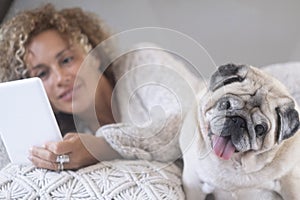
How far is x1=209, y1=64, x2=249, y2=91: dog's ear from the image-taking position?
2.45ft

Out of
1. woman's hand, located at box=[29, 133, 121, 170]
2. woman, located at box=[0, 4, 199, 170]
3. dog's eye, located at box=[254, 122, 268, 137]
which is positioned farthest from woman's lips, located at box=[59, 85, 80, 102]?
dog's eye, located at box=[254, 122, 268, 137]

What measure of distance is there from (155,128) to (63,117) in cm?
24

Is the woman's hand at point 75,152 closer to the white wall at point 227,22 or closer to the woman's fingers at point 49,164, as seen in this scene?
the woman's fingers at point 49,164

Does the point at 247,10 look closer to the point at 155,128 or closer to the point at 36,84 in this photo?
the point at 155,128

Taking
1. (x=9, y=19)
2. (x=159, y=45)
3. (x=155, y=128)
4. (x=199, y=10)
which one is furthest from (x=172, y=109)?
(x=9, y=19)

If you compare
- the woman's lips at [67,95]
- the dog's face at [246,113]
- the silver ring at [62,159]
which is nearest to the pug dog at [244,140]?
the dog's face at [246,113]

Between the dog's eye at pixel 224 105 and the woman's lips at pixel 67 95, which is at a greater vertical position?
the woman's lips at pixel 67 95

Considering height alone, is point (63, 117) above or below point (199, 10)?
below

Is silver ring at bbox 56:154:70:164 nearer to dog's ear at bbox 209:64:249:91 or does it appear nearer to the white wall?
dog's ear at bbox 209:64:249:91

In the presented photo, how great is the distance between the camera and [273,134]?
2.31ft

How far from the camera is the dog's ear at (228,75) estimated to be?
0.75 m

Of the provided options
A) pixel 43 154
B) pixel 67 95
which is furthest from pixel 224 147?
pixel 67 95

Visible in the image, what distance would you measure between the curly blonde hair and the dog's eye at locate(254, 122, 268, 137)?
0.44m

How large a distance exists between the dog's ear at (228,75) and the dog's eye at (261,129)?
83 millimetres
